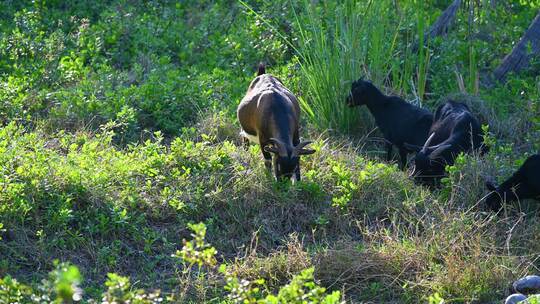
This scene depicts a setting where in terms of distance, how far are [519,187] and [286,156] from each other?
2.40 meters

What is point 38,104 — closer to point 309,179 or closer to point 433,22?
point 309,179

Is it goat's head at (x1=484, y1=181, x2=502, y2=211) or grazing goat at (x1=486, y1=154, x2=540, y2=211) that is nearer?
grazing goat at (x1=486, y1=154, x2=540, y2=211)

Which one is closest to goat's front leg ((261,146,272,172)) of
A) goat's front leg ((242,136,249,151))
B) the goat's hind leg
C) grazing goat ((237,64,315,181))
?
grazing goat ((237,64,315,181))

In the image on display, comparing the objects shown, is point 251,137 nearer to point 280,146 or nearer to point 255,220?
point 280,146

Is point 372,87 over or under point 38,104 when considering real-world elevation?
over

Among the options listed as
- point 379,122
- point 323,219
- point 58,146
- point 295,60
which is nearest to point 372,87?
point 379,122

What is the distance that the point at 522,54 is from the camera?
44.5 feet

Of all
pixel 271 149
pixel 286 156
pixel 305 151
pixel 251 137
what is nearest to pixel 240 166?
pixel 271 149

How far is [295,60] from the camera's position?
508 inches

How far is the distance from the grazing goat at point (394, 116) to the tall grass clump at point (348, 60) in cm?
26

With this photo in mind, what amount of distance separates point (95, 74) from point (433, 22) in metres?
5.10

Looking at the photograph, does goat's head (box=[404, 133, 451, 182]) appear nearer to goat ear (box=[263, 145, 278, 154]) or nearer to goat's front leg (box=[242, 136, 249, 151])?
goat ear (box=[263, 145, 278, 154])

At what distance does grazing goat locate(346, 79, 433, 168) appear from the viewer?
38.4ft

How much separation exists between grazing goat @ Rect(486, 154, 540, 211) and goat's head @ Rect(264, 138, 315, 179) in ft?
6.29
